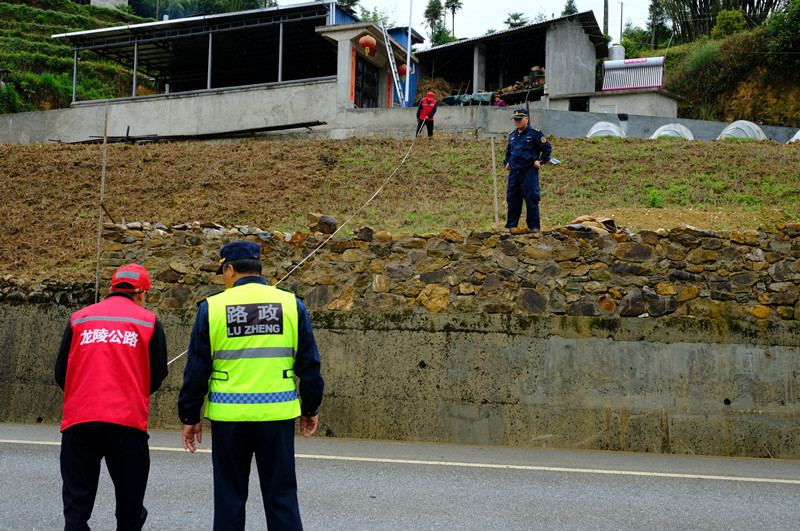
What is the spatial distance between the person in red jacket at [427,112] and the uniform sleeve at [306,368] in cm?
1735

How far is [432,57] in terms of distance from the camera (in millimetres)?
36062

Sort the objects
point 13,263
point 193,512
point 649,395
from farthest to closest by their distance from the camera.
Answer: point 13,263, point 649,395, point 193,512

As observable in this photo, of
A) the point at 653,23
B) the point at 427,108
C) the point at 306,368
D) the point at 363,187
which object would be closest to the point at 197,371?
the point at 306,368

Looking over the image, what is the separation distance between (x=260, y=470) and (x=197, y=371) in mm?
640

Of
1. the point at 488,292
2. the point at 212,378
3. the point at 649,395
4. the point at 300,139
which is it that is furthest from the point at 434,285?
the point at 300,139

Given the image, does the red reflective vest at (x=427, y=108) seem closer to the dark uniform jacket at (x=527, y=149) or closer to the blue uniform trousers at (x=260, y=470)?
the dark uniform jacket at (x=527, y=149)

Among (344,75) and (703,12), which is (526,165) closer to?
(344,75)

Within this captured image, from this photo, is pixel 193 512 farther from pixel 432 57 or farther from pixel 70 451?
pixel 432 57

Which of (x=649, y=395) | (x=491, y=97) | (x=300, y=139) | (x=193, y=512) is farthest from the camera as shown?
(x=491, y=97)

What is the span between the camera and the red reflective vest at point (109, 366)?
171 inches

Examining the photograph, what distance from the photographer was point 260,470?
4.10 meters

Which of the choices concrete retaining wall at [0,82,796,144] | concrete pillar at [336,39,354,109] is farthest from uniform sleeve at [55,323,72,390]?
concrete pillar at [336,39,354,109]

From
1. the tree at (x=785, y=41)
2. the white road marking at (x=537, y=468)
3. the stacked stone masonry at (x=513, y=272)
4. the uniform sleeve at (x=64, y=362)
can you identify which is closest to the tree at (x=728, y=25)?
the tree at (x=785, y=41)

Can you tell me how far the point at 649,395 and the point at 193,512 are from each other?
575 cm
